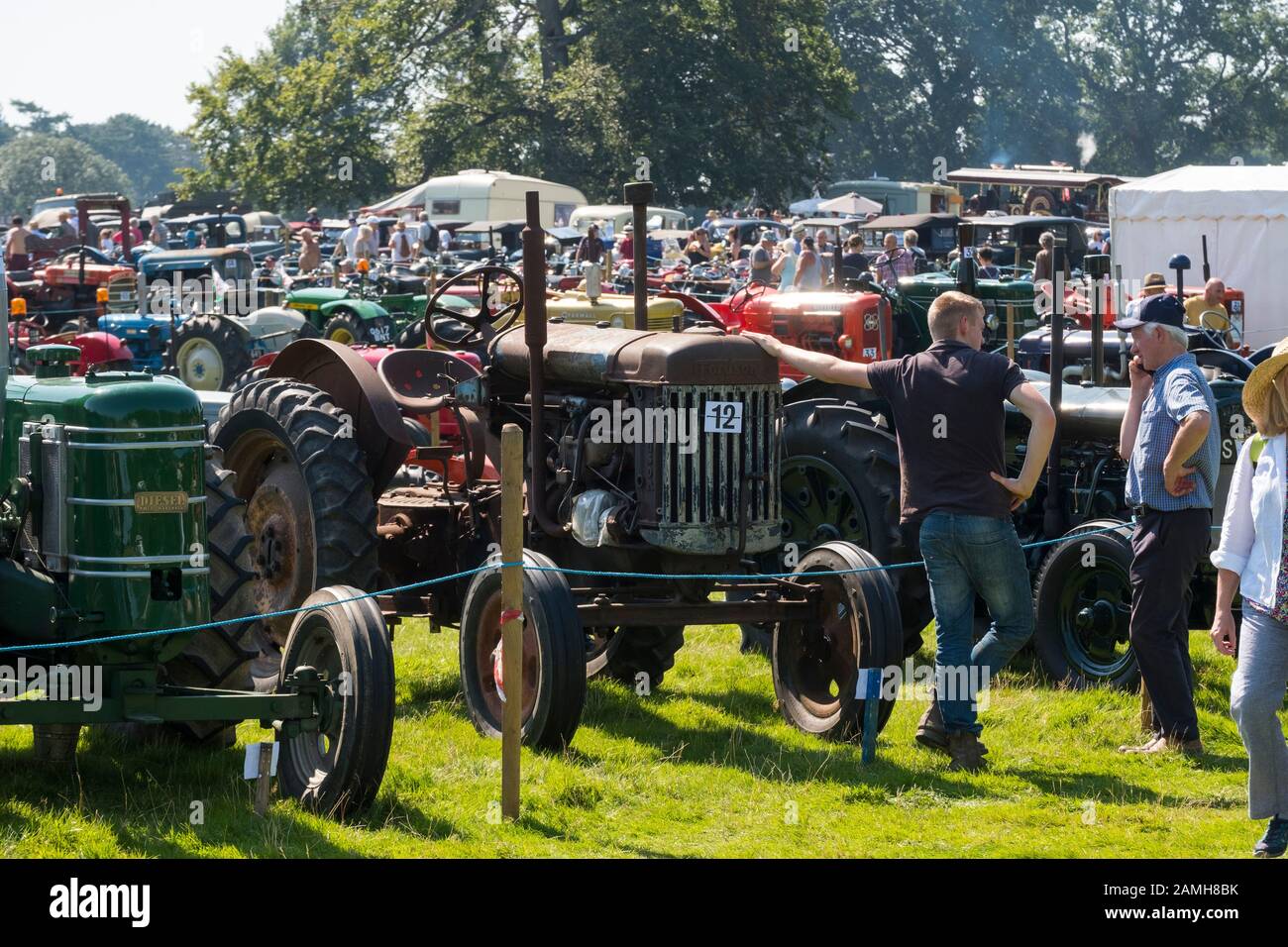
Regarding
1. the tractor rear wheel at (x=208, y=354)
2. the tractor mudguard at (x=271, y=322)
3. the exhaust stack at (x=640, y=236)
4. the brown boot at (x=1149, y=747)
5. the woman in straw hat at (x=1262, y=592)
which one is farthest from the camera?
the tractor mudguard at (x=271, y=322)

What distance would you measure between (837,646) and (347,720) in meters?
2.27

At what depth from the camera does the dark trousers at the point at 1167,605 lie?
22.2 ft

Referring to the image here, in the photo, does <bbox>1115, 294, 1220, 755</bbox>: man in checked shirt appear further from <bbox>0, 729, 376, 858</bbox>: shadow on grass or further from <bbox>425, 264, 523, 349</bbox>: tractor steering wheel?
<bbox>0, 729, 376, 858</bbox>: shadow on grass

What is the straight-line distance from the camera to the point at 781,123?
138 feet

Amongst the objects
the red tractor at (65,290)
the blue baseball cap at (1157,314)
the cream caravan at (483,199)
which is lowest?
the blue baseball cap at (1157,314)

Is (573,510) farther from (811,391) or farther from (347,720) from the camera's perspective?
(811,391)

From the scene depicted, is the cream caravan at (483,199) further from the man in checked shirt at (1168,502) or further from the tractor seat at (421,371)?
the man in checked shirt at (1168,502)

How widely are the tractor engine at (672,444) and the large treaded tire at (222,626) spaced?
1408mm

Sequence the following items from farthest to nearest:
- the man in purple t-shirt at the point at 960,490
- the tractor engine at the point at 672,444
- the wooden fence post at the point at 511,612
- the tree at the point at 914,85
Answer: the tree at the point at 914,85 → the tractor engine at the point at 672,444 → the man in purple t-shirt at the point at 960,490 → the wooden fence post at the point at 511,612

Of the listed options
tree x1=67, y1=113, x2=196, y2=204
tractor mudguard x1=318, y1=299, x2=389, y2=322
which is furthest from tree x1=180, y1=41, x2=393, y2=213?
tree x1=67, y1=113, x2=196, y2=204

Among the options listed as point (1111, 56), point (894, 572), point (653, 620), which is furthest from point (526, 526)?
point (1111, 56)

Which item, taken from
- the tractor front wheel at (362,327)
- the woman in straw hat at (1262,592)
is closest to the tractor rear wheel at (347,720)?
the woman in straw hat at (1262,592)

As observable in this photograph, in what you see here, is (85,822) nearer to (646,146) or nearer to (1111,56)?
(646,146)

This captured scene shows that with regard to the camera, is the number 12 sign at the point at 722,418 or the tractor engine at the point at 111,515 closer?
the tractor engine at the point at 111,515
